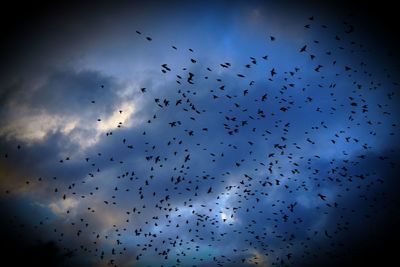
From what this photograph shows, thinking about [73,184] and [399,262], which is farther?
[399,262]

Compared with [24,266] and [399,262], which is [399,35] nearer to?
[399,262]

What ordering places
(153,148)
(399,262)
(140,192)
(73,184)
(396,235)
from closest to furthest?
(140,192) → (153,148) → (73,184) → (399,262) → (396,235)

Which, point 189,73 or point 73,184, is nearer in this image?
point 189,73

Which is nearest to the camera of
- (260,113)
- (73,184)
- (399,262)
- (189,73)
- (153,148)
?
(189,73)

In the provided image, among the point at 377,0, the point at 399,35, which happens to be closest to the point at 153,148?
the point at 377,0

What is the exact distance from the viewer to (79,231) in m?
34.4

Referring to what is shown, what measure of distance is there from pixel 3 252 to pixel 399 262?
91.8 m

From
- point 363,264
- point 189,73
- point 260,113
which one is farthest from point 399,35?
point 363,264

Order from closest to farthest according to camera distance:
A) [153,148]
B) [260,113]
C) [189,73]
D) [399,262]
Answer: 1. [189,73]
2. [260,113]
3. [153,148]
4. [399,262]

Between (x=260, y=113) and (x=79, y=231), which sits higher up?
(x=260, y=113)

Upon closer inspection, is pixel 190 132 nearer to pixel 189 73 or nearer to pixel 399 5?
pixel 189 73

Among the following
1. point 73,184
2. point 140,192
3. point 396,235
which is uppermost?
point 396,235

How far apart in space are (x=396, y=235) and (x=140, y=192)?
7223 centimetres

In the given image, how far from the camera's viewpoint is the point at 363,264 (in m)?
72.7
